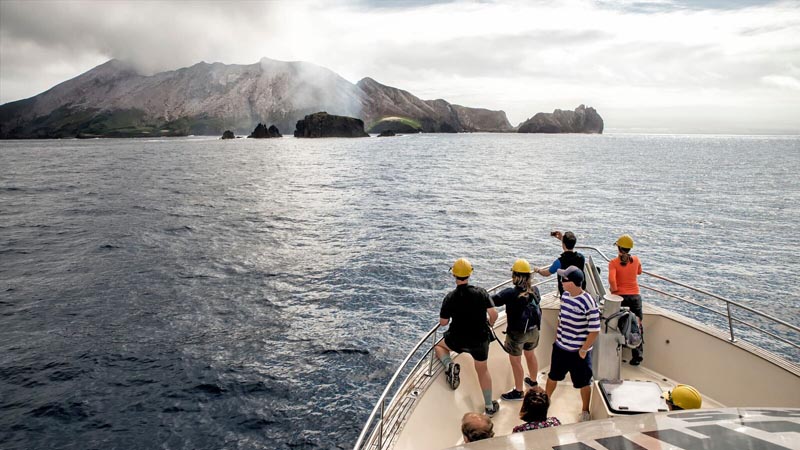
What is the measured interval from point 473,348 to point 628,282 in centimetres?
407

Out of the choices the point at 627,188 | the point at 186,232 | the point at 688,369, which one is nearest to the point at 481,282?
the point at 688,369

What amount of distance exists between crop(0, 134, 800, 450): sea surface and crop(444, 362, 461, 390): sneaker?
4366mm

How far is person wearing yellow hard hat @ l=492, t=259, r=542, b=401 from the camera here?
6789 mm

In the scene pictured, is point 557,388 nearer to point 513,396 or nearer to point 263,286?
point 513,396

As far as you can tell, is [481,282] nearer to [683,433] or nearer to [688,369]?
[688,369]

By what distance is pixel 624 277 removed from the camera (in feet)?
28.9

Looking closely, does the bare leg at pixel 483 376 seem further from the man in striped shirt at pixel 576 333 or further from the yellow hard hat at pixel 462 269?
the yellow hard hat at pixel 462 269

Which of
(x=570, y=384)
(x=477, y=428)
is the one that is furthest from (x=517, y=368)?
(x=477, y=428)

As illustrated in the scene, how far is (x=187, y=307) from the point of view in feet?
57.5

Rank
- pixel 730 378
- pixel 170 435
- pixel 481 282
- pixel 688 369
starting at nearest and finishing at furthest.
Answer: pixel 730 378 → pixel 688 369 → pixel 170 435 → pixel 481 282

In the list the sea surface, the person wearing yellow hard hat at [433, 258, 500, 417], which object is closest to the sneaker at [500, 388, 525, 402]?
the person wearing yellow hard hat at [433, 258, 500, 417]

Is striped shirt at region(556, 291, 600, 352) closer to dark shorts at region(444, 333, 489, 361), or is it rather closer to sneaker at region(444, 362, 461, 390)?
dark shorts at region(444, 333, 489, 361)

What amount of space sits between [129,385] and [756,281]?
2766 centimetres

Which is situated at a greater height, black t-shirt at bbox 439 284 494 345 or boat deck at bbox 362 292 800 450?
black t-shirt at bbox 439 284 494 345
